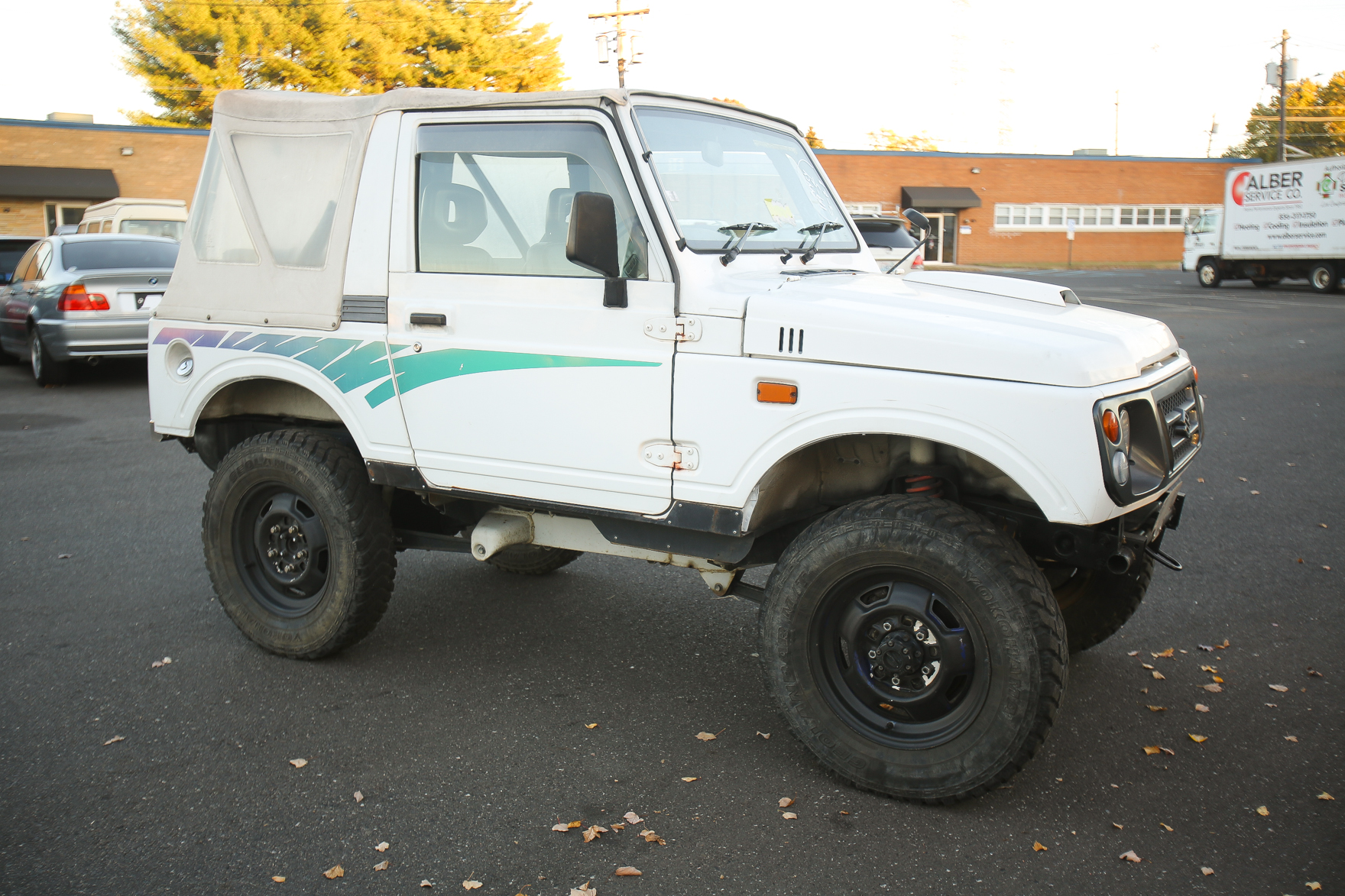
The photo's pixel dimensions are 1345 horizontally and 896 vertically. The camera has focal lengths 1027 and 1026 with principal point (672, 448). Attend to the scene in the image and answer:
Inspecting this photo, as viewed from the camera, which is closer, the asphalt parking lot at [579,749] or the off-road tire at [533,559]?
the asphalt parking lot at [579,749]

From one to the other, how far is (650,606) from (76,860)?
8.93ft

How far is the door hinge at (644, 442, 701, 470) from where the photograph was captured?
347 cm

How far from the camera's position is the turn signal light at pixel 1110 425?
9.65ft

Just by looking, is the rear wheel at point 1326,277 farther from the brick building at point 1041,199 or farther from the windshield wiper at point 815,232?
the windshield wiper at point 815,232

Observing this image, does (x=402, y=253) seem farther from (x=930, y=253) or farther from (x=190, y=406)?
(x=930, y=253)

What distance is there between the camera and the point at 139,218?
17547 mm

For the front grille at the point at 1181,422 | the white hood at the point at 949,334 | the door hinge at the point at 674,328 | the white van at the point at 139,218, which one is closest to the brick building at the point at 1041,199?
the white van at the point at 139,218

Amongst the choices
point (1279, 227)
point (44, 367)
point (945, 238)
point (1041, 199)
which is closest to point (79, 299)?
point (44, 367)

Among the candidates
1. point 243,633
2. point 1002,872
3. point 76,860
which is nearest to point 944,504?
point 1002,872

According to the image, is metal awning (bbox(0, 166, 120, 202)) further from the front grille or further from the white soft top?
the front grille

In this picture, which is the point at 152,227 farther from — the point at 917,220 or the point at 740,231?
the point at 740,231

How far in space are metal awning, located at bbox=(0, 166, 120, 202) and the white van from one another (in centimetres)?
1611

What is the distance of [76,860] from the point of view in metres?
3.01

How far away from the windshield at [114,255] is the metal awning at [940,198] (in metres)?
38.9
